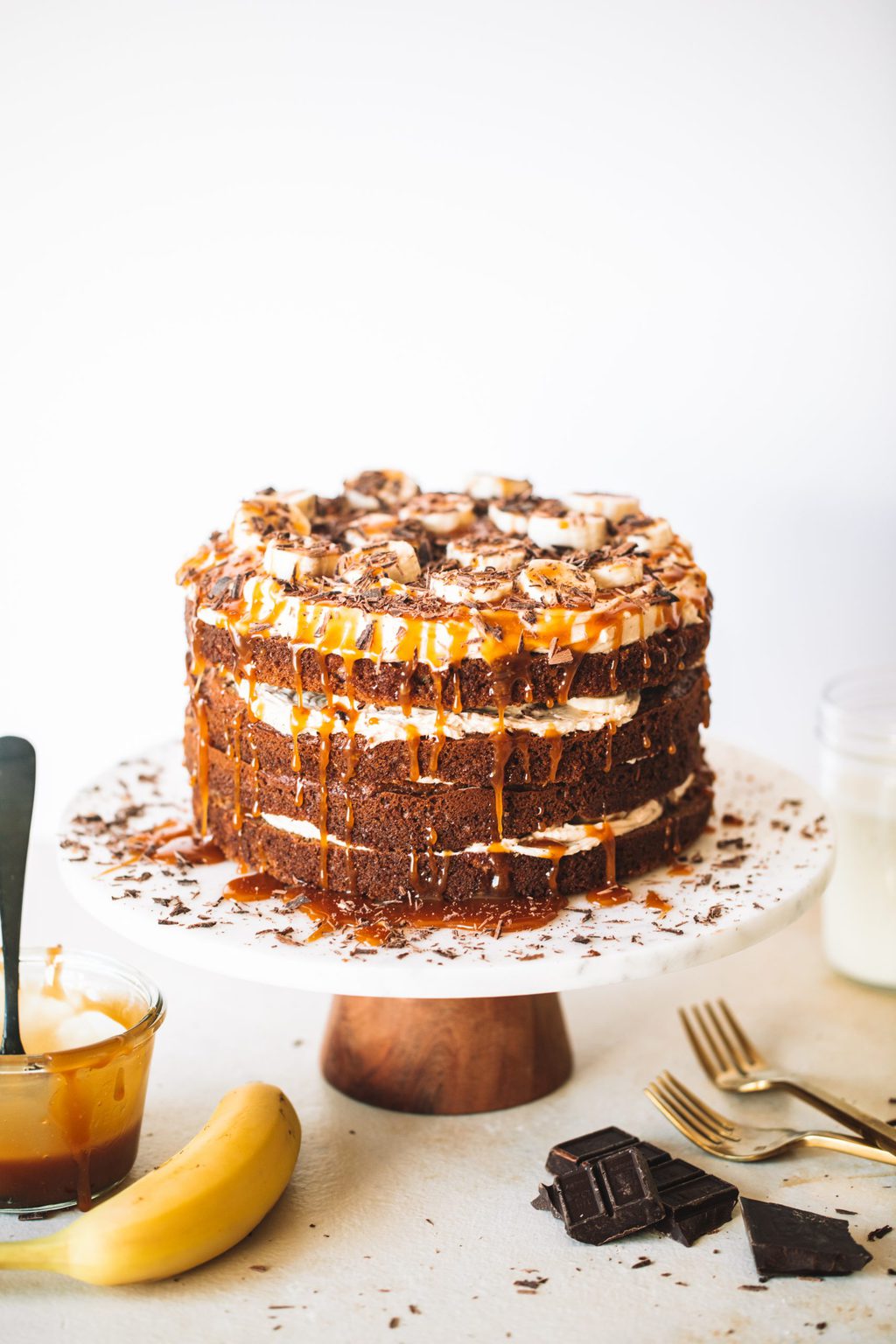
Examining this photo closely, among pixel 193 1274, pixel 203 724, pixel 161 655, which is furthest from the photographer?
pixel 161 655

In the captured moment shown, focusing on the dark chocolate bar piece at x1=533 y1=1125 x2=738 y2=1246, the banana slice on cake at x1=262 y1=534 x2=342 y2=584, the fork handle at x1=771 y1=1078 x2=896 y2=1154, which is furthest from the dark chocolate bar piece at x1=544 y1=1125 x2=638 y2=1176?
the banana slice on cake at x1=262 y1=534 x2=342 y2=584

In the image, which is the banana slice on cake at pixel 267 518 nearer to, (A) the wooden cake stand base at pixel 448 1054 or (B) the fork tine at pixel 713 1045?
(A) the wooden cake stand base at pixel 448 1054

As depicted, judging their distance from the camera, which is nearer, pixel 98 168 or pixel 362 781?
pixel 362 781

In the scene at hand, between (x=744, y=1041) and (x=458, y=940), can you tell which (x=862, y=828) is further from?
(x=458, y=940)

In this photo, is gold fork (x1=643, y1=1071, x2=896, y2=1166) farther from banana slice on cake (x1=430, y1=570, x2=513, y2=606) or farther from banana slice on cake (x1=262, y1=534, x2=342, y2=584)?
banana slice on cake (x1=262, y1=534, x2=342, y2=584)

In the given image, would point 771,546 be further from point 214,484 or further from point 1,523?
point 1,523

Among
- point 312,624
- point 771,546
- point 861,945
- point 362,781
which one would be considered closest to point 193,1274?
point 362,781

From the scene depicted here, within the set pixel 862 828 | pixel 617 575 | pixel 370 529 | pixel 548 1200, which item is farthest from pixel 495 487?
pixel 548 1200
